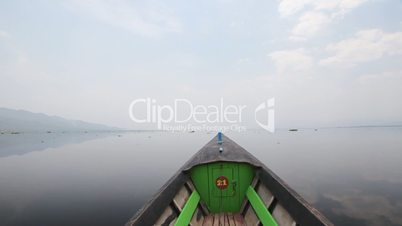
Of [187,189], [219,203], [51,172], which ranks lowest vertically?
[51,172]

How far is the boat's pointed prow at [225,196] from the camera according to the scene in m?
5.82

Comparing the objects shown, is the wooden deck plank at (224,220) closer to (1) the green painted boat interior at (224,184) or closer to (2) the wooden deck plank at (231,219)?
(2) the wooden deck plank at (231,219)

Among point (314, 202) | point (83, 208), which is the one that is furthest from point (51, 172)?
point (314, 202)

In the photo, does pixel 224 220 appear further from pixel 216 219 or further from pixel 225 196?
pixel 225 196

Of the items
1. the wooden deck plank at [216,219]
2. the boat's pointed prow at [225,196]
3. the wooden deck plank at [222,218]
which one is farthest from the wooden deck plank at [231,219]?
the wooden deck plank at [216,219]

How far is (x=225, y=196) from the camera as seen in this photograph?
26.4 ft

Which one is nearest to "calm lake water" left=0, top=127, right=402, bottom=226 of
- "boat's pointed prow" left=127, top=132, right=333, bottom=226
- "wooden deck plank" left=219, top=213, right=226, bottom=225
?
"boat's pointed prow" left=127, top=132, right=333, bottom=226

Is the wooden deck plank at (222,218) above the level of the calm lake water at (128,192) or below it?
above

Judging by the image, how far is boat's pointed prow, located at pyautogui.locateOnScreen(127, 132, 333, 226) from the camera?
582 centimetres

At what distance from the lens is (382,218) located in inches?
545

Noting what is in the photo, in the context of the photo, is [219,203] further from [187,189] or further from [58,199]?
[58,199]

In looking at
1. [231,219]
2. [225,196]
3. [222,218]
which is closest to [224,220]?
[222,218]

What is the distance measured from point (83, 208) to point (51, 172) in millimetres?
19734

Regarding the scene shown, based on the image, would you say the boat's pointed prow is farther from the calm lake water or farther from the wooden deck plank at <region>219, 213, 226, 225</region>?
the calm lake water
